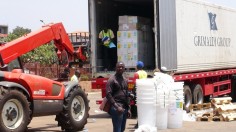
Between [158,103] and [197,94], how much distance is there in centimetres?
685

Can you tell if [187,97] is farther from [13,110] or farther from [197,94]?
[13,110]

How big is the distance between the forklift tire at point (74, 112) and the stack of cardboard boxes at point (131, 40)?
3836 mm

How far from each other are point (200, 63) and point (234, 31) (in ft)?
17.1

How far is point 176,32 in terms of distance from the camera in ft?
55.7

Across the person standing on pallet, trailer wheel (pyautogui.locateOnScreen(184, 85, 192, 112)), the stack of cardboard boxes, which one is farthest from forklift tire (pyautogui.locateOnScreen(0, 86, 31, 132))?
trailer wheel (pyautogui.locateOnScreen(184, 85, 192, 112))

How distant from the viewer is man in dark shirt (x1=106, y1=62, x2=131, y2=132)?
9.28 m

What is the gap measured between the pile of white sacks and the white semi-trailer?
9.03 feet

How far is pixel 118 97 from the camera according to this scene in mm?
9492

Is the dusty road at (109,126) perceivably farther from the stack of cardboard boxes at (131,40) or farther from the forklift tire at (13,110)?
the forklift tire at (13,110)

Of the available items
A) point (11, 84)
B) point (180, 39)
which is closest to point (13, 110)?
point (11, 84)

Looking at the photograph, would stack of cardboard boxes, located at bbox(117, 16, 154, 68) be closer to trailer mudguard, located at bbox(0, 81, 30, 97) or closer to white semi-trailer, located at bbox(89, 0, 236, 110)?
white semi-trailer, located at bbox(89, 0, 236, 110)

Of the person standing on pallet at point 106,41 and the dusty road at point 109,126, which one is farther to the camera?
the person standing on pallet at point 106,41

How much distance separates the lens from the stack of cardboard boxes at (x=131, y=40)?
53.5ft

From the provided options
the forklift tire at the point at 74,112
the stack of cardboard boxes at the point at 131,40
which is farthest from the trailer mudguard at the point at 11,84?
the stack of cardboard boxes at the point at 131,40
